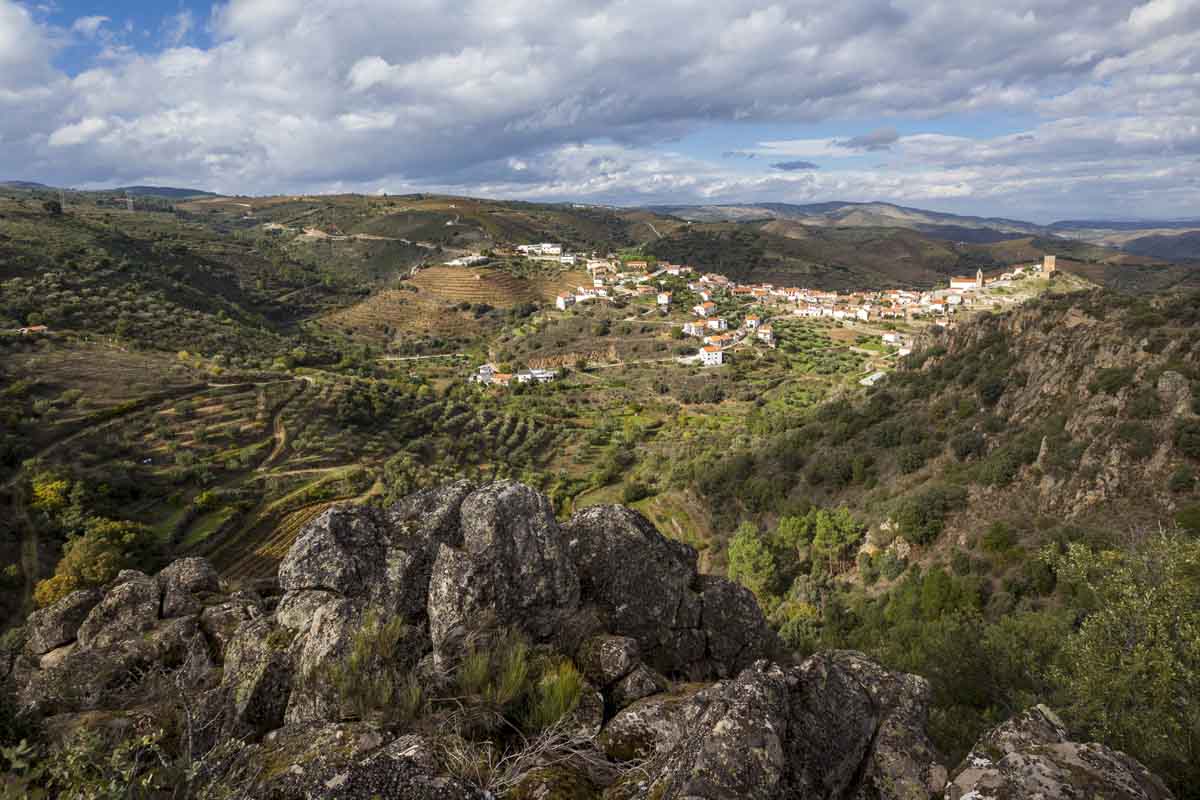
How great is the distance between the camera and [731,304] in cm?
11700

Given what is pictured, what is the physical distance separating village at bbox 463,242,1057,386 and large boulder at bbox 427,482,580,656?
67559 mm

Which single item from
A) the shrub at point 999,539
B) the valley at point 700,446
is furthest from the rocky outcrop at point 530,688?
the shrub at point 999,539

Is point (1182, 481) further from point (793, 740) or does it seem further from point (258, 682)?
point (258, 682)

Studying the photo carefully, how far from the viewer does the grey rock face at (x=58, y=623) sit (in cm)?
906

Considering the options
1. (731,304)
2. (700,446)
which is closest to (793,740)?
(700,446)

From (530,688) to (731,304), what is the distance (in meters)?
117

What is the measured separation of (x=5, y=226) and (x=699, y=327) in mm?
89720

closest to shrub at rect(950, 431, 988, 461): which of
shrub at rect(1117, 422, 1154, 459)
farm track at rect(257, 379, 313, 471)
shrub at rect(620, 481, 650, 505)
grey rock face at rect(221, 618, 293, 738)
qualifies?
shrub at rect(1117, 422, 1154, 459)

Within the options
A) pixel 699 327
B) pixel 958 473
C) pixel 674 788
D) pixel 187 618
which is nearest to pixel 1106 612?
pixel 674 788

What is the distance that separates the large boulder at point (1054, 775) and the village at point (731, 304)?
235ft

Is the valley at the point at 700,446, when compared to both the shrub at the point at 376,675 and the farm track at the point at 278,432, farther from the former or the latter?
the shrub at the point at 376,675

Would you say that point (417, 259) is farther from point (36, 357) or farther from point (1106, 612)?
→ point (1106, 612)

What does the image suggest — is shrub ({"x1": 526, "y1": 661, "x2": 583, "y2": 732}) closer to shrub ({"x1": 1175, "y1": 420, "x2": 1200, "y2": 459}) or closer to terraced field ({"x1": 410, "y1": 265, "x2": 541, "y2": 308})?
shrub ({"x1": 1175, "y1": 420, "x2": 1200, "y2": 459})

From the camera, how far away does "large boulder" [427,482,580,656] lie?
6.75 metres
